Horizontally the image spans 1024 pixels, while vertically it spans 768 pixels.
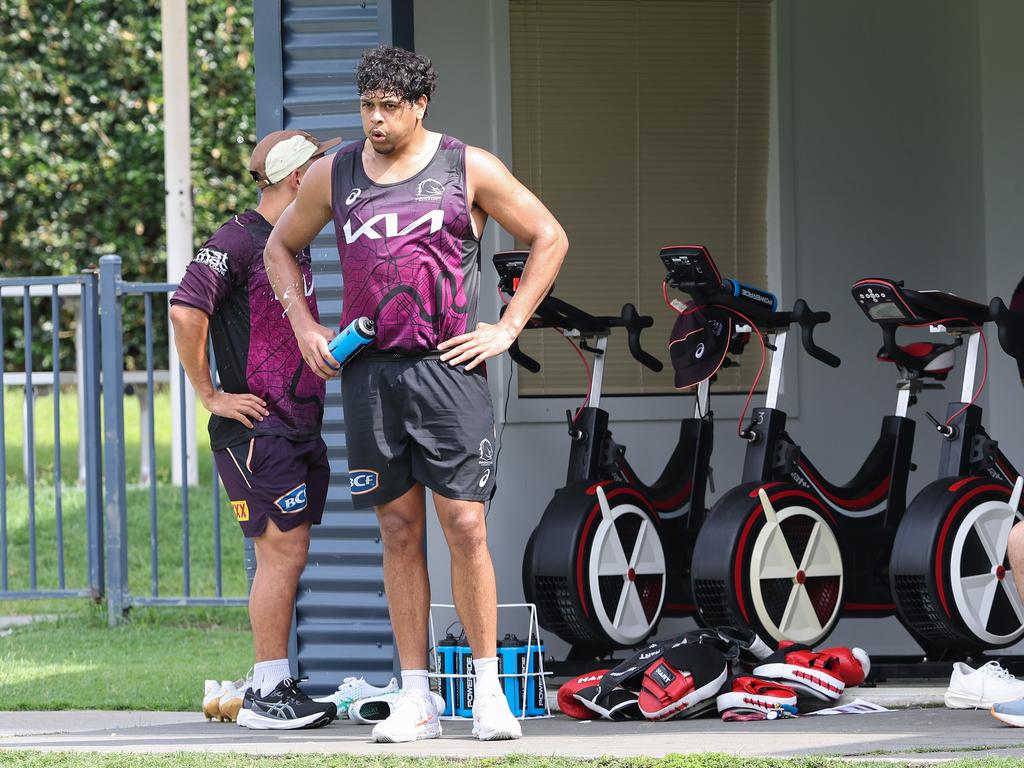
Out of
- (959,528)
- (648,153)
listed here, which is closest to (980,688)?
(959,528)

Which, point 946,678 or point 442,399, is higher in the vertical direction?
point 442,399

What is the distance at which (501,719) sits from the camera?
451cm

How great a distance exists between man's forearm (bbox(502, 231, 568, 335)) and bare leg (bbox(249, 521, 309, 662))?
103 cm

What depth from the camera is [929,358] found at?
5922 mm

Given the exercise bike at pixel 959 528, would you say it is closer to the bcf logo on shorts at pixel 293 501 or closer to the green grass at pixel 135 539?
the bcf logo on shorts at pixel 293 501

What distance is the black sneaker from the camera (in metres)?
4.91

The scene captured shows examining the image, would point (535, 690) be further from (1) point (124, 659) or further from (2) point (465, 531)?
(1) point (124, 659)

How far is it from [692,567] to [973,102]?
2.65 m

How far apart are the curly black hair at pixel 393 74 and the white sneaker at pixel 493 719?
5.40 ft

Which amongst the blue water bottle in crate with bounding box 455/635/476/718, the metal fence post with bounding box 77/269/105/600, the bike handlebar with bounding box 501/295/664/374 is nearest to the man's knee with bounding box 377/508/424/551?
the blue water bottle in crate with bounding box 455/635/476/718

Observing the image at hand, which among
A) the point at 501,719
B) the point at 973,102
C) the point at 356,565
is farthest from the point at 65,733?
the point at 973,102

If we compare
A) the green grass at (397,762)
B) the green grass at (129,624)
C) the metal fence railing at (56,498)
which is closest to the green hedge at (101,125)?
the green grass at (129,624)

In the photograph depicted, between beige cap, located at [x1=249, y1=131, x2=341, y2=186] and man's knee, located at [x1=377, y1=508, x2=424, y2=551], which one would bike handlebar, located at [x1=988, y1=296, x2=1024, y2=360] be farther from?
beige cap, located at [x1=249, y1=131, x2=341, y2=186]

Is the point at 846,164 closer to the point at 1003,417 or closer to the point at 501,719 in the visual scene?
the point at 1003,417
